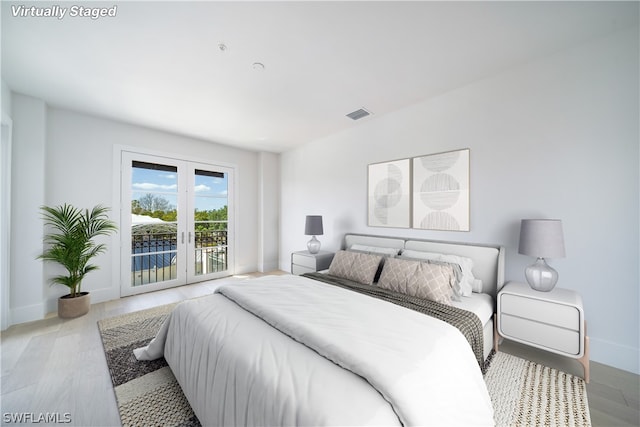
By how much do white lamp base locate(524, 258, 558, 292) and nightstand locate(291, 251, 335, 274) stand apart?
2472 mm

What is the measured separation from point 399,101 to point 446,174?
1115 mm

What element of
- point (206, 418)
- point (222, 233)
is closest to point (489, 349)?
point (206, 418)

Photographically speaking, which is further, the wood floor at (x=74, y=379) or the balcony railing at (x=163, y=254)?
the balcony railing at (x=163, y=254)

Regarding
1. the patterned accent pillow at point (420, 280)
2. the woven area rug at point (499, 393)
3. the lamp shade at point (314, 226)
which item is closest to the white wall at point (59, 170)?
the woven area rug at point (499, 393)

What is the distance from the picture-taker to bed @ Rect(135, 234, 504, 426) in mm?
953

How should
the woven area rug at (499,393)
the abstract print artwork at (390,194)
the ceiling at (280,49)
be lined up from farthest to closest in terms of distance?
the abstract print artwork at (390,194) < the ceiling at (280,49) < the woven area rug at (499,393)

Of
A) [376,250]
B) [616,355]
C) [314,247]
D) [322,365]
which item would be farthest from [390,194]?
[322,365]

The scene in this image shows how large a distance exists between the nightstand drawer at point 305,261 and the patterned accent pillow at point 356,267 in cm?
75

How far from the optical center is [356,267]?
9.05 ft

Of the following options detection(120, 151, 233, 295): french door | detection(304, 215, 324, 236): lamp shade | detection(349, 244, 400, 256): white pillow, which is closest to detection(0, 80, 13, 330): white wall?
detection(120, 151, 233, 295): french door

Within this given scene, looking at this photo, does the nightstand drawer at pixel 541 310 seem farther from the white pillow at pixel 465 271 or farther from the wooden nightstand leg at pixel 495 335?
the white pillow at pixel 465 271

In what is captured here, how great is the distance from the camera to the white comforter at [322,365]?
0.94m

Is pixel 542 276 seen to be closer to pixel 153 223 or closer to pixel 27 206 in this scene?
pixel 153 223

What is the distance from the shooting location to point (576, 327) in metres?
1.76
